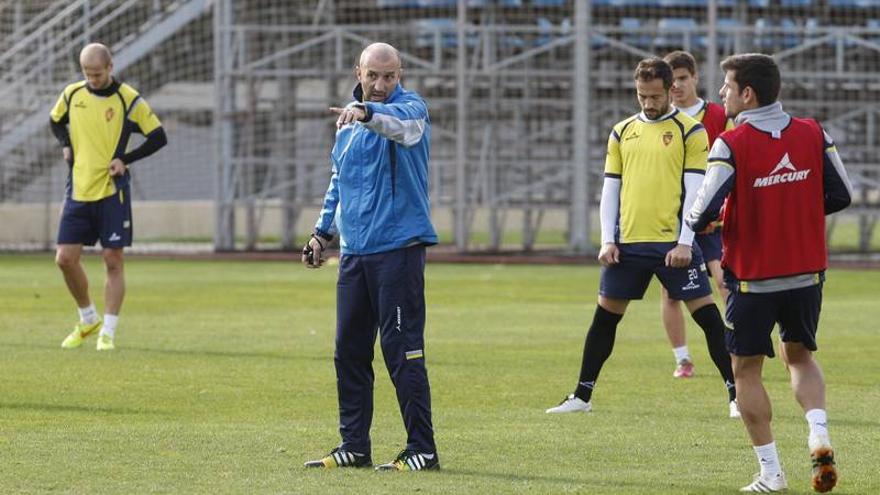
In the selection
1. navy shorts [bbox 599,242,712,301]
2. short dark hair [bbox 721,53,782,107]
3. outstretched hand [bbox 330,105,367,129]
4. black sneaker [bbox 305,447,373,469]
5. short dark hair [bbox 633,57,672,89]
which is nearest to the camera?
short dark hair [bbox 721,53,782,107]

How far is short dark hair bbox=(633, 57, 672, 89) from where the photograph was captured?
1023 cm

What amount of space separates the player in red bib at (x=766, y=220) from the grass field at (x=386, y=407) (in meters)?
0.41

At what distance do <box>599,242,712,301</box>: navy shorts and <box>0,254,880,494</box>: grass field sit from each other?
0.68 meters

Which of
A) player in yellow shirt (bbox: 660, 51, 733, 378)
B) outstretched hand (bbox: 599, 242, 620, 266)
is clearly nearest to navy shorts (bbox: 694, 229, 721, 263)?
player in yellow shirt (bbox: 660, 51, 733, 378)

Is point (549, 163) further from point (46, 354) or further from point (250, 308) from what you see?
point (46, 354)

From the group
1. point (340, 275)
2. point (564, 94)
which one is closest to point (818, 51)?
point (564, 94)

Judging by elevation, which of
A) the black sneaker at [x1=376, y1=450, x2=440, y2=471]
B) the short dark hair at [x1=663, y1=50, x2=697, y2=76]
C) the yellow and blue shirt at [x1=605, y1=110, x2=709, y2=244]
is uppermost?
the short dark hair at [x1=663, y1=50, x2=697, y2=76]

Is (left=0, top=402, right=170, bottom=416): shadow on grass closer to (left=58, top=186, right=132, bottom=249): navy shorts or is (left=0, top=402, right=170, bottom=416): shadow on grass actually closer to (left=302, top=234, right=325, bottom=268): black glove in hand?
(left=302, top=234, right=325, bottom=268): black glove in hand

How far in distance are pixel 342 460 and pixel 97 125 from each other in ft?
22.9

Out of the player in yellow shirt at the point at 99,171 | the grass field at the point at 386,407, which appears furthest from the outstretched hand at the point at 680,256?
the player in yellow shirt at the point at 99,171

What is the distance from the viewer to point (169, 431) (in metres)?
9.60

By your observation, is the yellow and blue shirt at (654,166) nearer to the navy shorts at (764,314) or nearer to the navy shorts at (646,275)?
the navy shorts at (646,275)

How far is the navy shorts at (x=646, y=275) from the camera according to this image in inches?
421

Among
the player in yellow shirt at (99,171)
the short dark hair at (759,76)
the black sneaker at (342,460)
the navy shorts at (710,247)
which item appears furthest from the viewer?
the player in yellow shirt at (99,171)
